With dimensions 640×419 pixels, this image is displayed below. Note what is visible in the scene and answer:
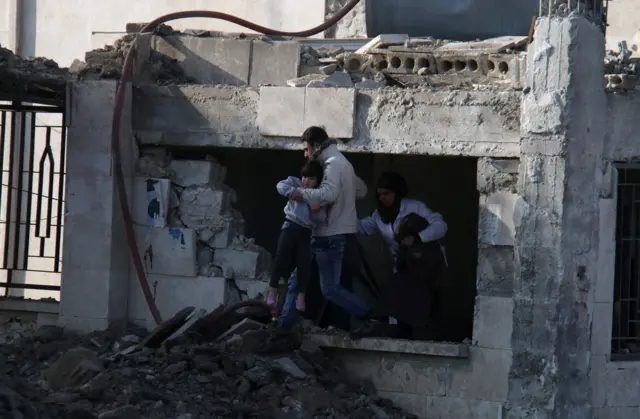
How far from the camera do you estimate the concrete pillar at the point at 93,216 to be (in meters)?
10.4

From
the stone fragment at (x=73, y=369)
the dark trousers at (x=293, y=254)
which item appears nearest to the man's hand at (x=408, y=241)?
the dark trousers at (x=293, y=254)

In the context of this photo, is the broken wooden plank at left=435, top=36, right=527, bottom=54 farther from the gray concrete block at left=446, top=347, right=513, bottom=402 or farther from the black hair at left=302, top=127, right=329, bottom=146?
the gray concrete block at left=446, top=347, right=513, bottom=402

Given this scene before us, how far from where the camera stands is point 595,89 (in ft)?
31.1

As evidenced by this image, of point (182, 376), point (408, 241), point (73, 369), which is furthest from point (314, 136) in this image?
point (73, 369)

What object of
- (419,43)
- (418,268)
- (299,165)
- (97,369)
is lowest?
(97,369)

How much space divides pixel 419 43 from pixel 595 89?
222 centimetres

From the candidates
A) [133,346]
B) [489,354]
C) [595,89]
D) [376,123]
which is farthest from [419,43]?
[133,346]

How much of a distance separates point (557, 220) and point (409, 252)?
131 cm

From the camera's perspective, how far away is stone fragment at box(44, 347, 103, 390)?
9023 millimetres

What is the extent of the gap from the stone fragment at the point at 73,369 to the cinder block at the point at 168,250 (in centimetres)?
137

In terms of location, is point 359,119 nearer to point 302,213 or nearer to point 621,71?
point 302,213

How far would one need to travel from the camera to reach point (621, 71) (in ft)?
31.8

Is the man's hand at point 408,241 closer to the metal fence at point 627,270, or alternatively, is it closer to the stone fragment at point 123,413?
the metal fence at point 627,270

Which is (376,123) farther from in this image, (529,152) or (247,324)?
(247,324)
